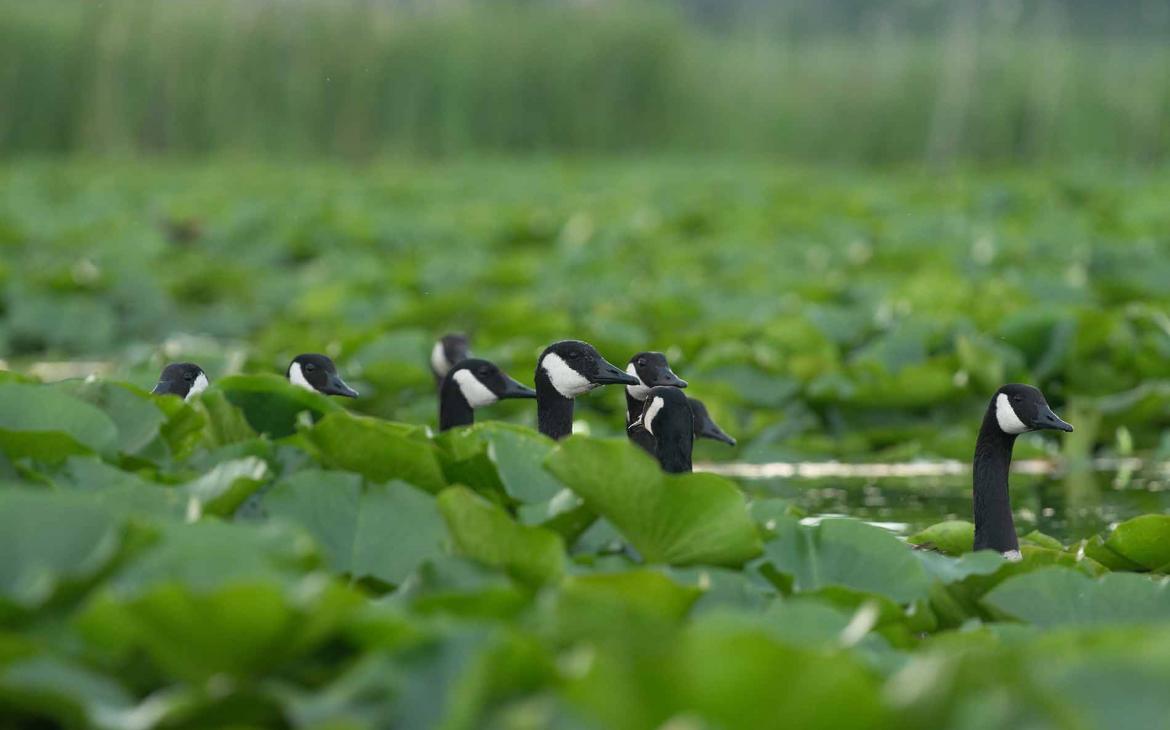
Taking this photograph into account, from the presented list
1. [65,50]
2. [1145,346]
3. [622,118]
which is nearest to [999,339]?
[1145,346]

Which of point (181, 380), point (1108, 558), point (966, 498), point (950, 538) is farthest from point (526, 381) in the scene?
point (1108, 558)

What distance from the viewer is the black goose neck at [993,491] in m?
4.66

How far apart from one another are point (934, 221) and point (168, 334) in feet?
20.7

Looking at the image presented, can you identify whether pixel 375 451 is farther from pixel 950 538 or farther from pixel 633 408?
pixel 633 408

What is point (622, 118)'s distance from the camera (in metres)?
26.7

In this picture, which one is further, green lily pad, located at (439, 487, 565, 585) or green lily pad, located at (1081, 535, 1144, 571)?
green lily pad, located at (1081, 535, 1144, 571)

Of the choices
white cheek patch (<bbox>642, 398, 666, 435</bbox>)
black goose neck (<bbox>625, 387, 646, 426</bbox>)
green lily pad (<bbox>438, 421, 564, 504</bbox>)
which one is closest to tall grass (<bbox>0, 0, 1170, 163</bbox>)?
black goose neck (<bbox>625, 387, 646, 426</bbox>)

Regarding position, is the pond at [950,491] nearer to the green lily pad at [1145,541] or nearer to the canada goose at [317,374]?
the canada goose at [317,374]

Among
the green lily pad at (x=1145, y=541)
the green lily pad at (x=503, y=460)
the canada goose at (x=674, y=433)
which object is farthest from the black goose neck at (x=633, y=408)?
the green lily pad at (x=503, y=460)

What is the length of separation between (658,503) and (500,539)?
13.5 inches

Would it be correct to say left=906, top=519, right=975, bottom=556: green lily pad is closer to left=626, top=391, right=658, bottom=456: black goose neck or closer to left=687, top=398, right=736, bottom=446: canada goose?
left=626, top=391, right=658, bottom=456: black goose neck

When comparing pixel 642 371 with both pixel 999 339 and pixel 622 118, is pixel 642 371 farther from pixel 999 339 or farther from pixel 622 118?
pixel 622 118

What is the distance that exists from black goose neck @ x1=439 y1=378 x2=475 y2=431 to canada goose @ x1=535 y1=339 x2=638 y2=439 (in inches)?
12.3

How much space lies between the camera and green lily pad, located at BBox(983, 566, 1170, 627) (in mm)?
2910
